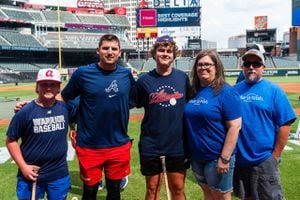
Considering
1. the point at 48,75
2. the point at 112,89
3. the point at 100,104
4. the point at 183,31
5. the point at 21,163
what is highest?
the point at 183,31

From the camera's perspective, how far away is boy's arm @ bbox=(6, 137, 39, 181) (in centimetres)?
374

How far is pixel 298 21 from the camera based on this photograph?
29.1 m

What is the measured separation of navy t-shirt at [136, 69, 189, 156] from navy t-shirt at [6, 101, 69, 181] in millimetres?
814

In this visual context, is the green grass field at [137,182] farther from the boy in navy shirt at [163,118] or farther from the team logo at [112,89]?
the team logo at [112,89]

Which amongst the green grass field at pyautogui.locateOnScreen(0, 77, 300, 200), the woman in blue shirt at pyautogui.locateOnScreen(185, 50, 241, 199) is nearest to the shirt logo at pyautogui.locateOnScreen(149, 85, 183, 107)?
the woman in blue shirt at pyautogui.locateOnScreen(185, 50, 241, 199)

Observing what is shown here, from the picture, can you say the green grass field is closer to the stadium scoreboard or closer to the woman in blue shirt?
the woman in blue shirt

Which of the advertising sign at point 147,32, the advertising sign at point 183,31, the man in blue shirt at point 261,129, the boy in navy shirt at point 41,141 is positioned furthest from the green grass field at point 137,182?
the advertising sign at point 147,32

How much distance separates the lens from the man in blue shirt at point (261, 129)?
Result: 381 cm

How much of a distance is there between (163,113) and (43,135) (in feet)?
3.75

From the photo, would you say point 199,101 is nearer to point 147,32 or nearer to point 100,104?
point 100,104

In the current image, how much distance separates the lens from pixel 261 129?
3.83 m

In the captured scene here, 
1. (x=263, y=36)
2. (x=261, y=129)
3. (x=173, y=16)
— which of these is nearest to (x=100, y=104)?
(x=261, y=129)

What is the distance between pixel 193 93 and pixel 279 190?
118 centimetres

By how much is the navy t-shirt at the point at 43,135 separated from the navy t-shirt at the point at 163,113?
81 centimetres
